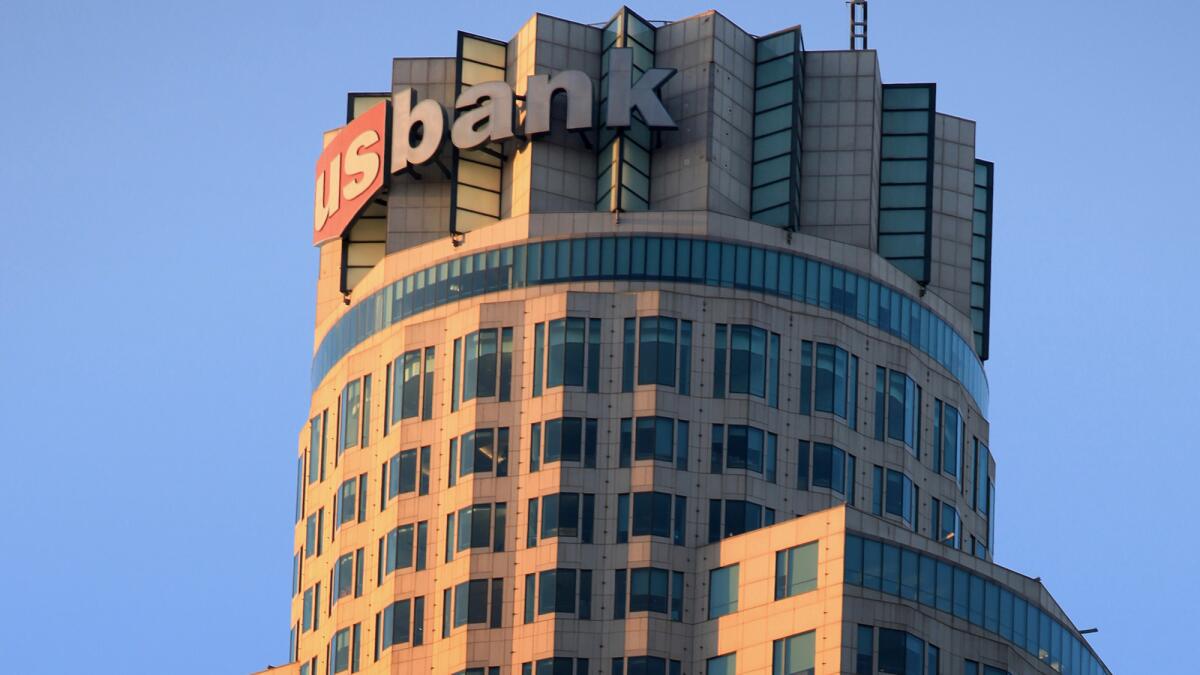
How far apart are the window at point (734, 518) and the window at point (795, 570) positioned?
9619 mm

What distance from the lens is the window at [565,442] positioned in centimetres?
19750

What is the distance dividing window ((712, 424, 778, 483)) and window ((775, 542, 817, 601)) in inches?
495

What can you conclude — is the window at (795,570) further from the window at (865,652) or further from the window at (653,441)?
the window at (653,441)

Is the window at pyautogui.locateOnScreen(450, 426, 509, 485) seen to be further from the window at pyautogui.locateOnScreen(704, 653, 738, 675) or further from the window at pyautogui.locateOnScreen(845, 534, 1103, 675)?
the window at pyautogui.locateOnScreen(845, 534, 1103, 675)

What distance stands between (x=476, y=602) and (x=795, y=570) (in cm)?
2038

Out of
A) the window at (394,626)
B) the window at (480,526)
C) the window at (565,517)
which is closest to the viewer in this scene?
the window at (565,517)

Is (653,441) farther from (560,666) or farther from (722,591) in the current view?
(560,666)

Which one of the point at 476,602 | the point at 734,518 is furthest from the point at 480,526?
the point at 734,518

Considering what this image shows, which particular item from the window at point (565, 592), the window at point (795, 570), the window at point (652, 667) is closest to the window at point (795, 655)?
the window at point (795, 570)

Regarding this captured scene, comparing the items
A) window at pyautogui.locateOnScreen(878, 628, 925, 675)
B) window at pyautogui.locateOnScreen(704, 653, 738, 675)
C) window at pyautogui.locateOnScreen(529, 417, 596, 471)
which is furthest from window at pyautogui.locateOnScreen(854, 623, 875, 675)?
window at pyautogui.locateOnScreen(529, 417, 596, 471)

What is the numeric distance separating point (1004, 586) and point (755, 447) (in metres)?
17.8

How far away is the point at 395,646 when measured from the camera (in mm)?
197375

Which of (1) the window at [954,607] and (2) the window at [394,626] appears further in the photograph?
(2) the window at [394,626]

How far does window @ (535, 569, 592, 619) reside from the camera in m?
193
